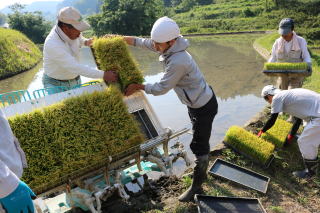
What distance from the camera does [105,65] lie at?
3354mm

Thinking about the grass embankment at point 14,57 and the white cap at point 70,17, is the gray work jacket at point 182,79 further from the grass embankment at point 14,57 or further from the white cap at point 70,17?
the grass embankment at point 14,57

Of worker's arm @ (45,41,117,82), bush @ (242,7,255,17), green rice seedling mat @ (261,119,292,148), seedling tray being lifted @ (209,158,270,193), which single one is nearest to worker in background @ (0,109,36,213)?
worker's arm @ (45,41,117,82)

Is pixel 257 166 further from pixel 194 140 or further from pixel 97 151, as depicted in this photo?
pixel 97 151

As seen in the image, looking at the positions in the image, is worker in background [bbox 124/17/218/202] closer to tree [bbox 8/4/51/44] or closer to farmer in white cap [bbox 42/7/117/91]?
farmer in white cap [bbox 42/7/117/91]

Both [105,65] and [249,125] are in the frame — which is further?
[249,125]

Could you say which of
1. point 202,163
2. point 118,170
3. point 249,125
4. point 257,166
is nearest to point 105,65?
point 118,170

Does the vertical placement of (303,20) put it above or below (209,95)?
below

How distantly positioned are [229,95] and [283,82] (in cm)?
306

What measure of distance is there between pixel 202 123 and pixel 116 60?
4.25ft

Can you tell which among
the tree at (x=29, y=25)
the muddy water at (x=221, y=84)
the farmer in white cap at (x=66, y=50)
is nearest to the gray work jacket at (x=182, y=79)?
the farmer in white cap at (x=66, y=50)

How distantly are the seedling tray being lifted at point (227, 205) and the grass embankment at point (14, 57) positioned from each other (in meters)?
13.7

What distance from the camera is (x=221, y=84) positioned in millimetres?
9750

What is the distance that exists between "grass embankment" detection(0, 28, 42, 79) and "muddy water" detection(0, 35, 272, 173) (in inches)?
16.7

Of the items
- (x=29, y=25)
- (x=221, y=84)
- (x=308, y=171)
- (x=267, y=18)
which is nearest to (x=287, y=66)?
(x=308, y=171)
